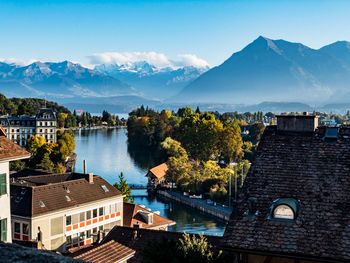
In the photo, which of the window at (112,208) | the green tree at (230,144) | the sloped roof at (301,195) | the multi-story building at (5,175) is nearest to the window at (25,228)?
the window at (112,208)

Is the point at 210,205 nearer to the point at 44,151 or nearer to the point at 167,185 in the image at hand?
the point at 167,185

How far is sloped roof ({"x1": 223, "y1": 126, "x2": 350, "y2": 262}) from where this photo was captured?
30.7 feet

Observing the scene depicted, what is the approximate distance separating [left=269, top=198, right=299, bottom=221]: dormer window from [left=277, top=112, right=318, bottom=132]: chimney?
2.22 meters

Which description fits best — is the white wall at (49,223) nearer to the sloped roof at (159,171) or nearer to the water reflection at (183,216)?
Answer: the water reflection at (183,216)

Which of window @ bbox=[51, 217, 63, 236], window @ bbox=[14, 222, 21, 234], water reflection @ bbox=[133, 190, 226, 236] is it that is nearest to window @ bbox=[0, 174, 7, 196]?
window @ bbox=[14, 222, 21, 234]

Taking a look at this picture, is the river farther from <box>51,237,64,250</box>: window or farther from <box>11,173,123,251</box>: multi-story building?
<box>51,237,64,250</box>: window

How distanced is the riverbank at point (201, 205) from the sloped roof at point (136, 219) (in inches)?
443

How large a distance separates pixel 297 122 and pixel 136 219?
25.5 meters

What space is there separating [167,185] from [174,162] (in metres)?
3.12

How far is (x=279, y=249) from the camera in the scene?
9336 millimetres

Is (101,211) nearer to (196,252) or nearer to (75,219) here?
(75,219)

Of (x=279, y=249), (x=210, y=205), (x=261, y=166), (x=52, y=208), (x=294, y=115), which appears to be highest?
(x=294, y=115)

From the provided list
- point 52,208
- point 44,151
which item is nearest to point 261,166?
point 52,208

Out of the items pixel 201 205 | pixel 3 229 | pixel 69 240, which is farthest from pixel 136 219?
pixel 3 229
